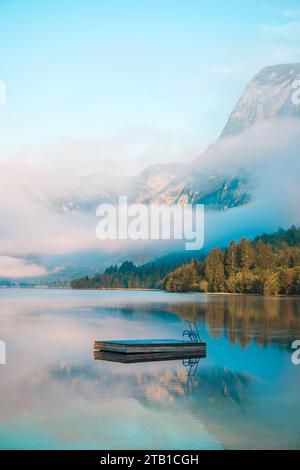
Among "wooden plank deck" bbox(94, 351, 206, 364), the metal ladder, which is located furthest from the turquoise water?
the metal ladder

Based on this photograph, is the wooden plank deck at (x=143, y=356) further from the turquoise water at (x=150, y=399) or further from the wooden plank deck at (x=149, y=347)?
the turquoise water at (x=150, y=399)

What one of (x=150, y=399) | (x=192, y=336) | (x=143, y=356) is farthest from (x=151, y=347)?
(x=192, y=336)

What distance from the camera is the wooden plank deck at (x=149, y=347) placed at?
4909 centimetres

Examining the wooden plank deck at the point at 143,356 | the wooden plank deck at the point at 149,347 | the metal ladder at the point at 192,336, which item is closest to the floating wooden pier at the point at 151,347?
the wooden plank deck at the point at 149,347

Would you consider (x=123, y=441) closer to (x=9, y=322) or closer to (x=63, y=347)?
(x=63, y=347)

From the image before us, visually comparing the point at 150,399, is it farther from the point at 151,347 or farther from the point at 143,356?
the point at 151,347

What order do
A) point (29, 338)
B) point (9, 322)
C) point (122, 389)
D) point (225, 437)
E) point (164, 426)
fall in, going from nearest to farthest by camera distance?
point (225, 437) < point (164, 426) < point (122, 389) < point (29, 338) < point (9, 322)

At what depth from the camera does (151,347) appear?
49.4 m

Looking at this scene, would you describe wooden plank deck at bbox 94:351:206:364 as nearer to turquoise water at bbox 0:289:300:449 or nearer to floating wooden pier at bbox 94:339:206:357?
floating wooden pier at bbox 94:339:206:357

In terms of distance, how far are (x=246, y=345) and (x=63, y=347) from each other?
14662mm

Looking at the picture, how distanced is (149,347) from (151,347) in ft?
0.49

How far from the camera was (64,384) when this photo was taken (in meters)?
38.2

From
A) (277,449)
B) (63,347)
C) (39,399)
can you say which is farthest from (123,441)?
(63,347)
